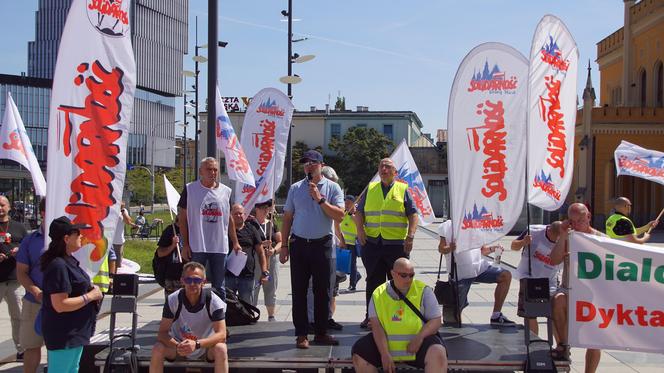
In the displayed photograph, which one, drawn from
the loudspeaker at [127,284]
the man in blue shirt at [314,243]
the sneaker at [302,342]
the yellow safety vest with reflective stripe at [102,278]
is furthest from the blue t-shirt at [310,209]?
the yellow safety vest with reflective stripe at [102,278]

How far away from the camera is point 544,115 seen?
7.91 metres

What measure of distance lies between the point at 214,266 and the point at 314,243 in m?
1.09

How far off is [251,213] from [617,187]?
37042 millimetres

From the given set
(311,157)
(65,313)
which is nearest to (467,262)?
(311,157)

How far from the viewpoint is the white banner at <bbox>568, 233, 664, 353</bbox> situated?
659 cm

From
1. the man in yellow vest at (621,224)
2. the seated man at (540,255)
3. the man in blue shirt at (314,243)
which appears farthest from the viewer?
the man in yellow vest at (621,224)

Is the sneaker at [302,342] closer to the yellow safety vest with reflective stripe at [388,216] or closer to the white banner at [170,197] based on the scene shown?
the yellow safety vest with reflective stripe at [388,216]

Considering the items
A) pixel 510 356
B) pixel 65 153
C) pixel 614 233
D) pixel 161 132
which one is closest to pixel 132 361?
pixel 65 153

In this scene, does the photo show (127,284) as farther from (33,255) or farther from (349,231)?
(349,231)

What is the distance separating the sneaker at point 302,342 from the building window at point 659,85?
142 feet

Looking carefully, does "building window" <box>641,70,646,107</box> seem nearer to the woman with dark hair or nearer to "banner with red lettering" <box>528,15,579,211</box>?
"banner with red lettering" <box>528,15,579,211</box>

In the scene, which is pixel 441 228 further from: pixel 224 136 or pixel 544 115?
pixel 224 136

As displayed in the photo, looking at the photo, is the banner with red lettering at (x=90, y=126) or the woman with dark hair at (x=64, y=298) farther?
the banner with red lettering at (x=90, y=126)

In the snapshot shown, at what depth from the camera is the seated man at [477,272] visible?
843 cm
